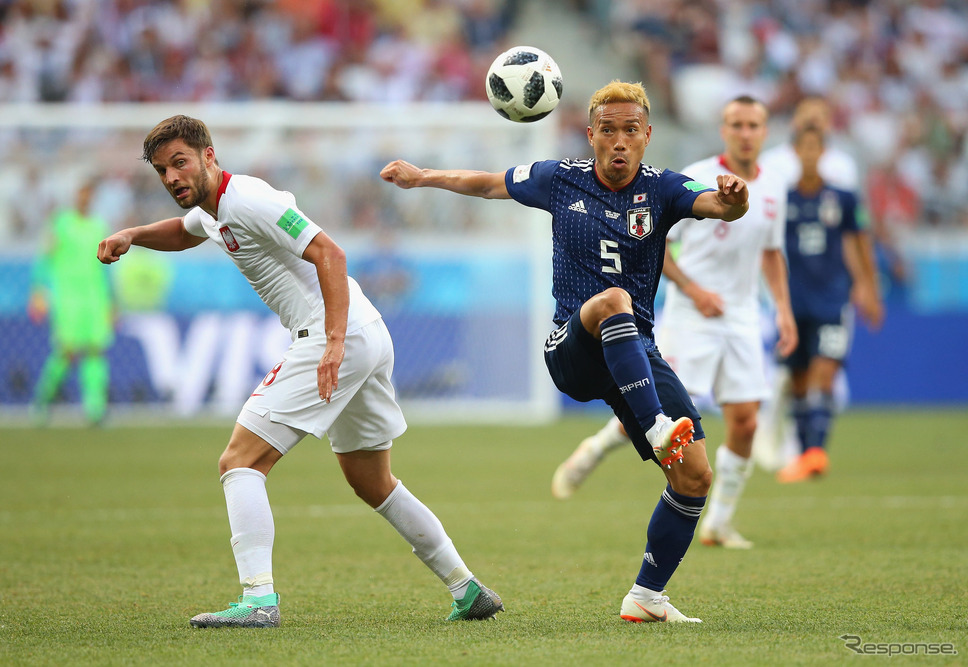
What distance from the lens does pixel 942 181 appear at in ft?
63.6

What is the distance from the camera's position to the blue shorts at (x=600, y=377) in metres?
4.88

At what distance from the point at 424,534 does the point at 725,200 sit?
5.89 feet

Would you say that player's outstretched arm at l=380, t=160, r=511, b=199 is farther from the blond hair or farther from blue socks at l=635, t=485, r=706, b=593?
blue socks at l=635, t=485, r=706, b=593

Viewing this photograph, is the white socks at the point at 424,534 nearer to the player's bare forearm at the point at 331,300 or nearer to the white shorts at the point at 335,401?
the white shorts at the point at 335,401

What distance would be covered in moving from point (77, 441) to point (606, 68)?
11847mm

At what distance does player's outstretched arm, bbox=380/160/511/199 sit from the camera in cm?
528

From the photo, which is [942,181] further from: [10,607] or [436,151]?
[10,607]

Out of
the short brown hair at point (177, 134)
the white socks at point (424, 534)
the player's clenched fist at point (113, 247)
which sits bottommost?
the white socks at point (424, 534)

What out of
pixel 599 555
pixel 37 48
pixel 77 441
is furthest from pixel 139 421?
pixel 599 555

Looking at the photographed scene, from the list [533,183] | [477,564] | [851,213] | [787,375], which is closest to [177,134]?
[533,183]

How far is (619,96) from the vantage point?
4.88 metres

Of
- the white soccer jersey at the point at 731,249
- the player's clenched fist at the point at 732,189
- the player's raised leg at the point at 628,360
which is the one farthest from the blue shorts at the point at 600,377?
the white soccer jersey at the point at 731,249

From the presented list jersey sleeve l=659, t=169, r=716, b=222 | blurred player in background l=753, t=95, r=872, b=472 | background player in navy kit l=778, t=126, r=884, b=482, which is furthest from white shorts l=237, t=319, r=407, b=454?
background player in navy kit l=778, t=126, r=884, b=482

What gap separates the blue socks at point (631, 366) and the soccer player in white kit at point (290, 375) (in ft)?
3.09
